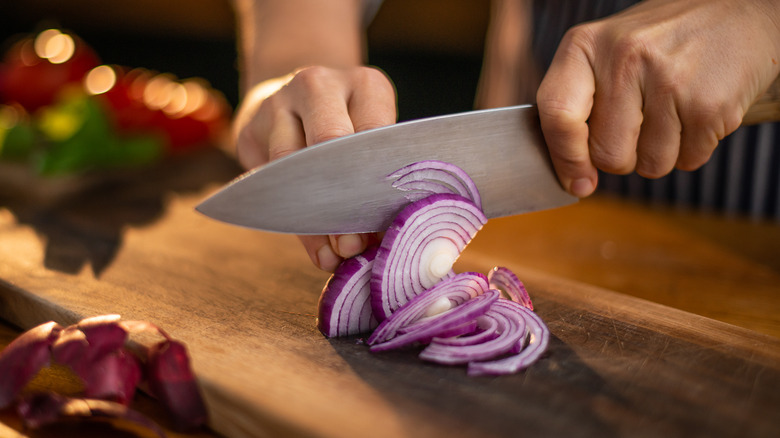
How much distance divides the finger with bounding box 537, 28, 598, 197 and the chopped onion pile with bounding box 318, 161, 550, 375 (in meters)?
0.23

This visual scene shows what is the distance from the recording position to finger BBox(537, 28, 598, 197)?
119 cm

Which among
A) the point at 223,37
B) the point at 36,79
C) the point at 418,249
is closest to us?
the point at 418,249

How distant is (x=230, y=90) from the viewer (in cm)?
545

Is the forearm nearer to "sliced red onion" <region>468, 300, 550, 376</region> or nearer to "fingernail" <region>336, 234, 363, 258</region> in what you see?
"fingernail" <region>336, 234, 363, 258</region>

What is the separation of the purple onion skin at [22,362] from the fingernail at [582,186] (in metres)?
1.03

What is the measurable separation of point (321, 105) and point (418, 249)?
327mm

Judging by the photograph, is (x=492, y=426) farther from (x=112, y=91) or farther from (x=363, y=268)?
(x=112, y=91)

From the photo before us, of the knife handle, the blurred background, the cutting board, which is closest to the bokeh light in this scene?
the cutting board

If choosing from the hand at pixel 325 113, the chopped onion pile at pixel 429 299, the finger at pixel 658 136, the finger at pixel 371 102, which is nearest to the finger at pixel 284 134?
the hand at pixel 325 113

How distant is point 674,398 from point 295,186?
0.72 metres

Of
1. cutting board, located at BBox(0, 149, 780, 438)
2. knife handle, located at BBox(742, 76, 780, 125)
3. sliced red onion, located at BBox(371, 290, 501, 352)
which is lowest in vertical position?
cutting board, located at BBox(0, 149, 780, 438)

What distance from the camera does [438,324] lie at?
1.06 meters

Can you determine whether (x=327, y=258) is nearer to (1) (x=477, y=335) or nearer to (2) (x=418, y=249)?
(2) (x=418, y=249)

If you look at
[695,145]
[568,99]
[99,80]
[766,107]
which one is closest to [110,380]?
[568,99]
